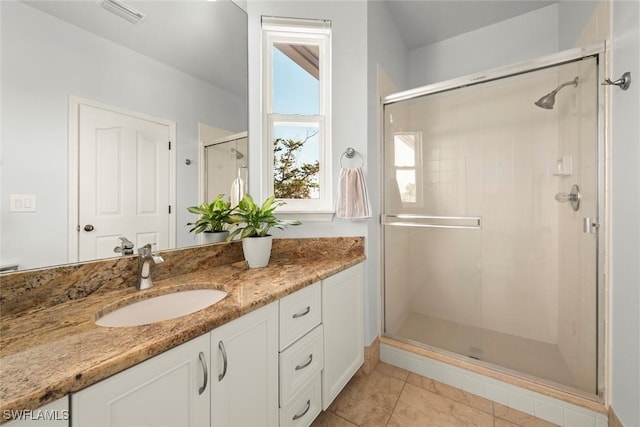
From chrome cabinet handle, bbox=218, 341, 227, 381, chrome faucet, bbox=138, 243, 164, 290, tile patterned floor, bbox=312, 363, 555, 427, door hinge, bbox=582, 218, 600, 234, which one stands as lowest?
tile patterned floor, bbox=312, 363, 555, 427

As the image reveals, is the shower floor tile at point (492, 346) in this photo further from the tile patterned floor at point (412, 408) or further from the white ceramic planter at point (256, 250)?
the white ceramic planter at point (256, 250)

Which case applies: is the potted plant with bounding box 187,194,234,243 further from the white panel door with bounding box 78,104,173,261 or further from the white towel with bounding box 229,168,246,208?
the white panel door with bounding box 78,104,173,261

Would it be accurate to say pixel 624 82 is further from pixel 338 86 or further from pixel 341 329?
pixel 341 329

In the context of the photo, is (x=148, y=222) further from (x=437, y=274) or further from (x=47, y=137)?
(x=437, y=274)

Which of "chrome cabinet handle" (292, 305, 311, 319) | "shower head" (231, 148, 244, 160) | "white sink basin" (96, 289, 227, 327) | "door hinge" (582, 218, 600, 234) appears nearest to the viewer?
"white sink basin" (96, 289, 227, 327)

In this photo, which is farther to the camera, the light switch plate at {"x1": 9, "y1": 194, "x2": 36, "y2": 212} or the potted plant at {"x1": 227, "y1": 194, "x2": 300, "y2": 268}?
the potted plant at {"x1": 227, "y1": 194, "x2": 300, "y2": 268}

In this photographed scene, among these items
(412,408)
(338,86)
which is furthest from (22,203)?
(412,408)

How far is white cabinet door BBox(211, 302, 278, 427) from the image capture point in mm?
794

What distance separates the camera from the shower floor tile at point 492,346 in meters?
1.49

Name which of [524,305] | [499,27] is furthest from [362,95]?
[524,305]

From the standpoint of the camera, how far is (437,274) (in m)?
1.97

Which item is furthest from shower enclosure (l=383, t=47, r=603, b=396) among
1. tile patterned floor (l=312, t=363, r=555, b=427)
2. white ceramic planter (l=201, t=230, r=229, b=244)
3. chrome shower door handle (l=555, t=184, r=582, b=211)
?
white ceramic planter (l=201, t=230, r=229, b=244)

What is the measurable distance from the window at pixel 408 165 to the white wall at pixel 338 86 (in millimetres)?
318

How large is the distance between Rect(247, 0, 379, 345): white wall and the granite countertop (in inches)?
25.4
